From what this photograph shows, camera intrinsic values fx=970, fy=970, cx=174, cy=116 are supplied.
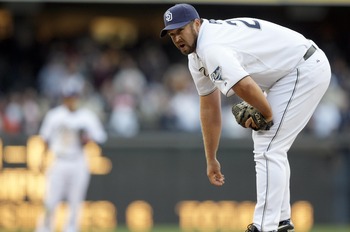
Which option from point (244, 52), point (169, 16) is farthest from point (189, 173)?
point (169, 16)

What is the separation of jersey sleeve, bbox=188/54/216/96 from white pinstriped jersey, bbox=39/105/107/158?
18.9 ft

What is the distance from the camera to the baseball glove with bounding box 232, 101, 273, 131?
6785mm

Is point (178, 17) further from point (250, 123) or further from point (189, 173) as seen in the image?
point (189, 173)

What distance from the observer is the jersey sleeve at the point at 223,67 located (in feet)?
21.3

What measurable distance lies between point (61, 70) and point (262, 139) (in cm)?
1076

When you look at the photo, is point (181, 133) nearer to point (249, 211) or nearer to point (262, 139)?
point (249, 211)

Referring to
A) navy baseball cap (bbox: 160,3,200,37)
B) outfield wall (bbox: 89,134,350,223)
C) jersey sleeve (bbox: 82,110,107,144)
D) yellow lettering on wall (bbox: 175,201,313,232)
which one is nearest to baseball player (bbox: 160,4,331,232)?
navy baseball cap (bbox: 160,3,200,37)

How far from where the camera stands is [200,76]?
7.20 metres

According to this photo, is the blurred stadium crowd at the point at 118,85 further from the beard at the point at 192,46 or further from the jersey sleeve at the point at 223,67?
the jersey sleeve at the point at 223,67

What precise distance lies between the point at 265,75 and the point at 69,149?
6527mm

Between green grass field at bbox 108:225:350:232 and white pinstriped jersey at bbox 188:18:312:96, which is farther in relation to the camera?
green grass field at bbox 108:225:350:232

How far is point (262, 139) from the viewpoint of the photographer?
Result: 6914 millimetres

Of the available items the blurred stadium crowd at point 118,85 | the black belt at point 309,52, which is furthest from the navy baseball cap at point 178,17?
the blurred stadium crowd at point 118,85

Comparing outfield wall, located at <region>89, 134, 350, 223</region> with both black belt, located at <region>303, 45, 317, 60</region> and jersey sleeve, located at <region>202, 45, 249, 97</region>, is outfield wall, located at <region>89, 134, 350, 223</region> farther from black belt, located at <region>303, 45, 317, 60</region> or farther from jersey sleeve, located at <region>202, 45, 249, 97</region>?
jersey sleeve, located at <region>202, 45, 249, 97</region>
